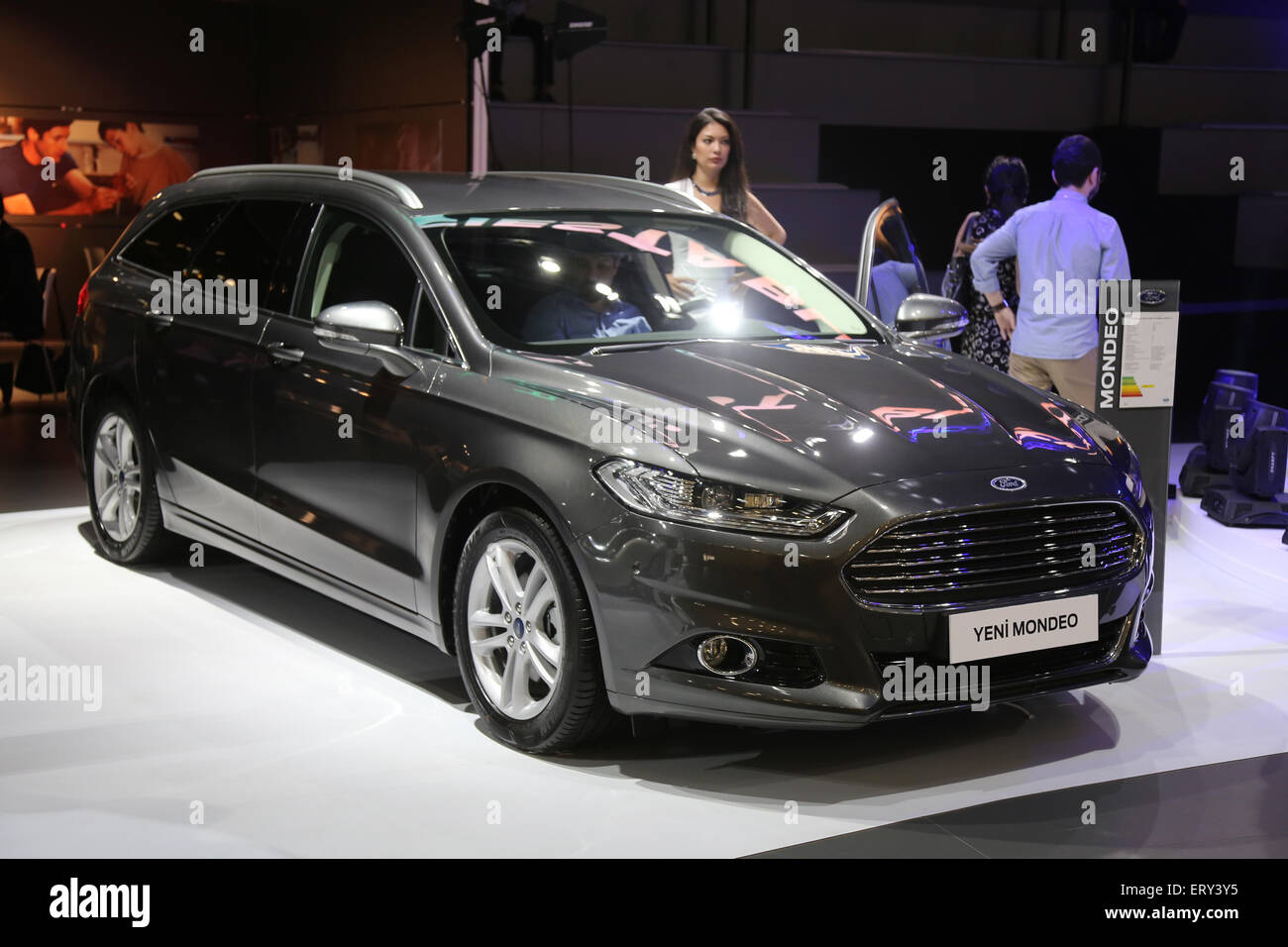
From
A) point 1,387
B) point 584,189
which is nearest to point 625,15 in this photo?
point 1,387

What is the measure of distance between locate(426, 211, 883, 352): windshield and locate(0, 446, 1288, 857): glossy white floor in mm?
1146

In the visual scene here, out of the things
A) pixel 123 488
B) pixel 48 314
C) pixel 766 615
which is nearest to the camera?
pixel 766 615

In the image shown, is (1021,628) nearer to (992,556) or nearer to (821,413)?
(992,556)

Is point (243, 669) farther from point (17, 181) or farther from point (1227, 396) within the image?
point (17, 181)

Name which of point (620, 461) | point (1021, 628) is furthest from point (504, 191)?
point (1021, 628)

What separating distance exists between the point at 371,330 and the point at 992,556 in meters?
1.80

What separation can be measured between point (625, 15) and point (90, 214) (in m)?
4.87

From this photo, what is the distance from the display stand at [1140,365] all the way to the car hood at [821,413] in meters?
0.57

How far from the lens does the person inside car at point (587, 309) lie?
4.47 m

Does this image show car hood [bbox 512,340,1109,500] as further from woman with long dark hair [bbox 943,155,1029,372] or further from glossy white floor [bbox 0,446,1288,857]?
woman with long dark hair [bbox 943,155,1029,372]

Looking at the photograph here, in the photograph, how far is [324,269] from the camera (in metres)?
5.02

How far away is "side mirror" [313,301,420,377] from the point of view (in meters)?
4.34

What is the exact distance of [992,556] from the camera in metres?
3.79
